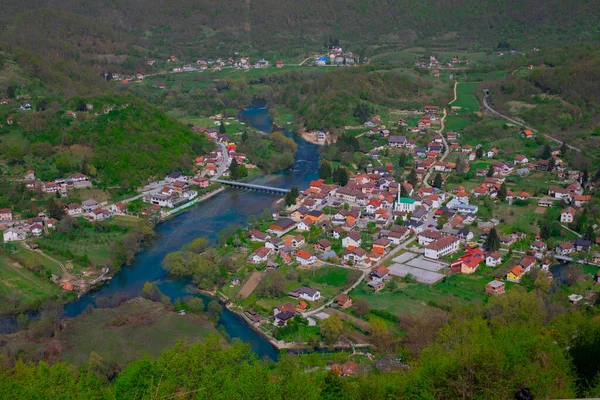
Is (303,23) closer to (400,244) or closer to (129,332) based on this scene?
(400,244)

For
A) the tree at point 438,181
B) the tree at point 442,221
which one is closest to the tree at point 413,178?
the tree at point 438,181

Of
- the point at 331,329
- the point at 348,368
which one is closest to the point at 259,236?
the point at 331,329

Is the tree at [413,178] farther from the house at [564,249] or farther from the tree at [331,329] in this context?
the tree at [331,329]

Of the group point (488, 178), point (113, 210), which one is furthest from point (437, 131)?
point (113, 210)

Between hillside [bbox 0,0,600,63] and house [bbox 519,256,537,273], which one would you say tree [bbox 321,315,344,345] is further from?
hillside [bbox 0,0,600,63]

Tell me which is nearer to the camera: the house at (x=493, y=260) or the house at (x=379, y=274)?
the house at (x=379, y=274)

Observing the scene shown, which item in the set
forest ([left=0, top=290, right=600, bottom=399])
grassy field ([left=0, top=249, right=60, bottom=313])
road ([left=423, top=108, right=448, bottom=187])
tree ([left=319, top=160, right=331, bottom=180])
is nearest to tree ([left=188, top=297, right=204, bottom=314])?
grassy field ([left=0, top=249, right=60, bottom=313])

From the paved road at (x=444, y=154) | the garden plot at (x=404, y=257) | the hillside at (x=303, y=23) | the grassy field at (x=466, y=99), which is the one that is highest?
the hillside at (x=303, y=23)
